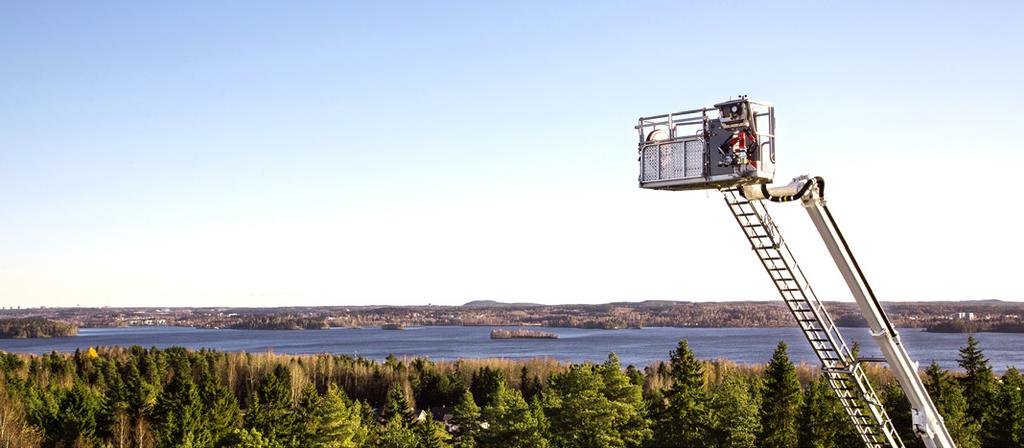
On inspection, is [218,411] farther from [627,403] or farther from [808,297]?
[808,297]

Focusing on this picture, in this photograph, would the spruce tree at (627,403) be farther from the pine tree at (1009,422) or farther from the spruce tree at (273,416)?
the spruce tree at (273,416)

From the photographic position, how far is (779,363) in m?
45.8

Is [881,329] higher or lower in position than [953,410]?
higher

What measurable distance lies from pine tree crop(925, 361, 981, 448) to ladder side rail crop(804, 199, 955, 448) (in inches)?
949

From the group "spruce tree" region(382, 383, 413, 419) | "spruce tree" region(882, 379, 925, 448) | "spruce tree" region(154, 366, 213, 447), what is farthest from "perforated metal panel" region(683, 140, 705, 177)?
"spruce tree" region(382, 383, 413, 419)

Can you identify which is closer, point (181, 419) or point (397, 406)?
point (181, 419)

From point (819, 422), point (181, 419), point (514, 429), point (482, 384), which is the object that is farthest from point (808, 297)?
point (482, 384)

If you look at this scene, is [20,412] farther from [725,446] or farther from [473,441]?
[725,446]

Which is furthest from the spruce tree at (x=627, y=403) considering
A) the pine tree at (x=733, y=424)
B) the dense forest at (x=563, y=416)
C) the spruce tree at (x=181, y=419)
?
the spruce tree at (x=181, y=419)

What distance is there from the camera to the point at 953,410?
134ft

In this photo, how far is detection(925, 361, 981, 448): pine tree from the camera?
36188mm

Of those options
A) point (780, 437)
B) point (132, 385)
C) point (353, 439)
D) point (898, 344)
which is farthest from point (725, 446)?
point (132, 385)

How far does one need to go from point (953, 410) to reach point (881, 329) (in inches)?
1311

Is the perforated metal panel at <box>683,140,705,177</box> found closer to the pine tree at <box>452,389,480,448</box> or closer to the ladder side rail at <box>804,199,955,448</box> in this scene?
the ladder side rail at <box>804,199,955,448</box>
